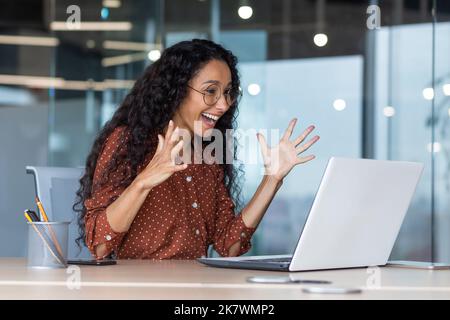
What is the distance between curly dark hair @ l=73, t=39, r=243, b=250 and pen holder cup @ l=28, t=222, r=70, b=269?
0.51 m

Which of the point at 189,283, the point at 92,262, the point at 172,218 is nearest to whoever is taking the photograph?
the point at 189,283

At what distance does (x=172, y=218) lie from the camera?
93.1 inches

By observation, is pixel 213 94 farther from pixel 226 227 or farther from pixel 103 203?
pixel 103 203

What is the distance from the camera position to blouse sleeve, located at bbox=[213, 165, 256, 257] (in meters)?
2.44

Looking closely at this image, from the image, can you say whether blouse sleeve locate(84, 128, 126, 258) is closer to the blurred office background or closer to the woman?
the woman

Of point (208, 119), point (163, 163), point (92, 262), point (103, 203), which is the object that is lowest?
point (92, 262)

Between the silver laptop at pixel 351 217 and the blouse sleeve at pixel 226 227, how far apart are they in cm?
50

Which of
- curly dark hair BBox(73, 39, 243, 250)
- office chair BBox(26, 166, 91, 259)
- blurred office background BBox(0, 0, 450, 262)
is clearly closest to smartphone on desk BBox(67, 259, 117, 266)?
curly dark hair BBox(73, 39, 243, 250)

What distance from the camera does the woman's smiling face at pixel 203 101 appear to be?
2.46 meters

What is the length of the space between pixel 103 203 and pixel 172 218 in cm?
25

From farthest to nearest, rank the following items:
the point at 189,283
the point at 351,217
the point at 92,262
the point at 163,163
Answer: the point at 163,163
the point at 92,262
the point at 351,217
the point at 189,283

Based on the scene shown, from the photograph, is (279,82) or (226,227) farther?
(279,82)

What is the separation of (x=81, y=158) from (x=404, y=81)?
1752mm

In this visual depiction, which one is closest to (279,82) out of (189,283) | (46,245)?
(46,245)
